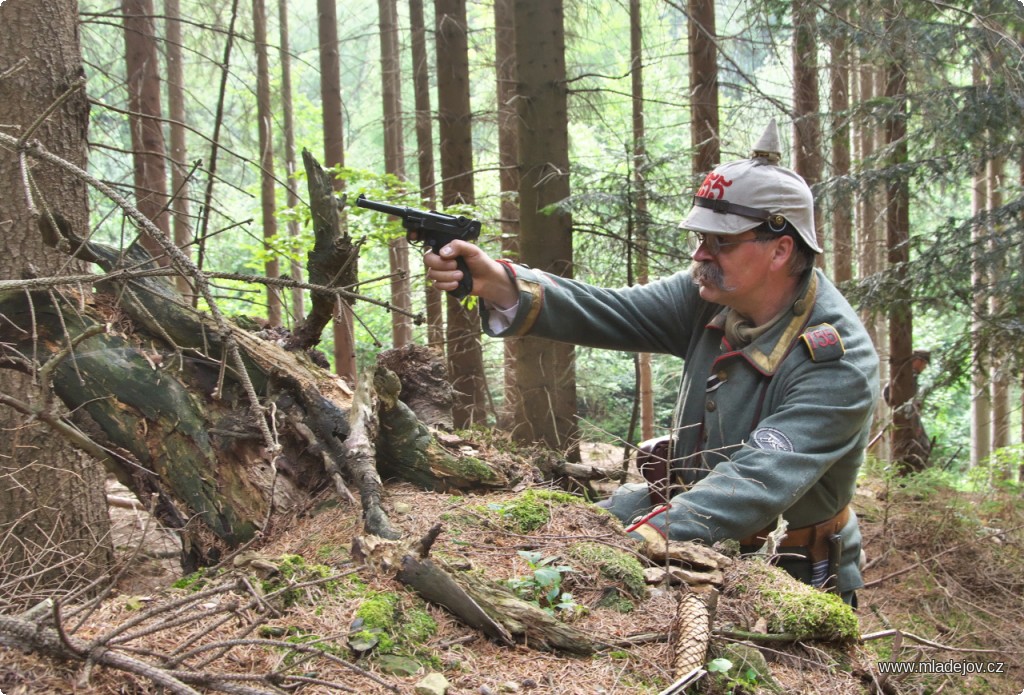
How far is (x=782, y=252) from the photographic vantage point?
324 centimetres

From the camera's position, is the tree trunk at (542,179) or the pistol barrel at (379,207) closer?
the pistol barrel at (379,207)

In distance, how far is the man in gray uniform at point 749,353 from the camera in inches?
114

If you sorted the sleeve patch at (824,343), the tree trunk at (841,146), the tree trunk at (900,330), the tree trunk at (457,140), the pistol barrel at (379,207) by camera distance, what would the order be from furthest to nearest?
the tree trunk at (457,140) < the tree trunk at (900,330) < the tree trunk at (841,146) < the sleeve patch at (824,343) < the pistol barrel at (379,207)

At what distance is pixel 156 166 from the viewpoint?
8688 mm

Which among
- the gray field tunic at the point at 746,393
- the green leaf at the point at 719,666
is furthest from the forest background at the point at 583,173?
the green leaf at the point at 719,666

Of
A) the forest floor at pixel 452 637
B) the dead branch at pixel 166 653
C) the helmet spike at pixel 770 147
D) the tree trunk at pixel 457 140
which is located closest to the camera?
the dead branch at pixel 166 653

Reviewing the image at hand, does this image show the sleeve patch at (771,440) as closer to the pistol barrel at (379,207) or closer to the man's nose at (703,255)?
the man's nose at (703,255)

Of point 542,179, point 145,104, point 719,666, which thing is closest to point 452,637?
point 719,666

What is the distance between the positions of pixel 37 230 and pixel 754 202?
3.22m

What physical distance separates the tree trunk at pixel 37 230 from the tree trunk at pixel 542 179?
3078 millimetres

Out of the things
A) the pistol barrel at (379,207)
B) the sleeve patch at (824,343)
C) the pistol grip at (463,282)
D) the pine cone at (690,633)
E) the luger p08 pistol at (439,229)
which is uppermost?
the pistol barrel at (379,207)

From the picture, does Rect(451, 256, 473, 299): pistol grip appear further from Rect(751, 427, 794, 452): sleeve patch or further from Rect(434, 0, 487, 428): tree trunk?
Rect(434, 0, 487, 428): tree trunk

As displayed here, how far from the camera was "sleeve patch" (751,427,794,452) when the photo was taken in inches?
115

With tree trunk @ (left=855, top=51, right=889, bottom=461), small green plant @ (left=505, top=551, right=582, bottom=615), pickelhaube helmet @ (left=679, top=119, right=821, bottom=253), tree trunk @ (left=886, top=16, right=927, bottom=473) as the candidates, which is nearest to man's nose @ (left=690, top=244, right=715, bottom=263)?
pickelhaube helmet @ (left=679, top=119, right=821, bottom=253)
